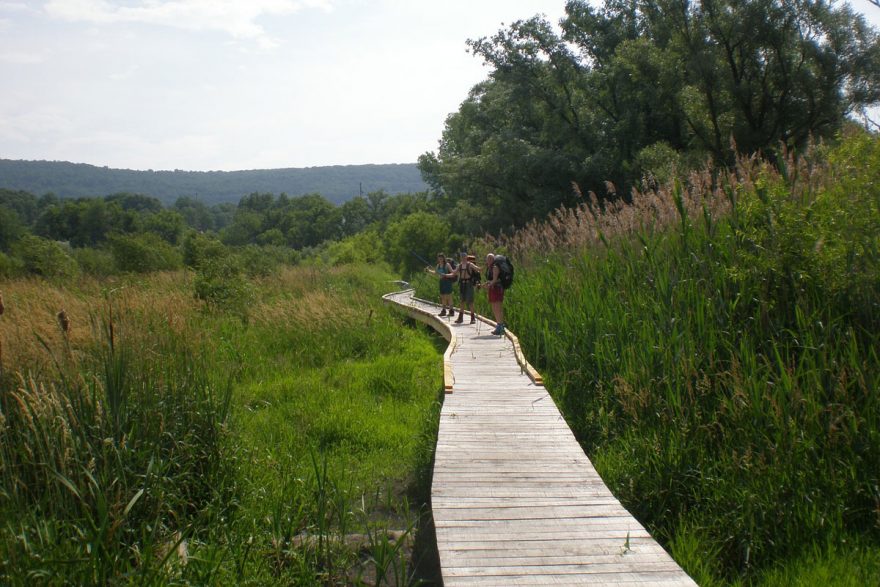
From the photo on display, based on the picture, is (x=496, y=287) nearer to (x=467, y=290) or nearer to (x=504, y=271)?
(x=504, y=271)

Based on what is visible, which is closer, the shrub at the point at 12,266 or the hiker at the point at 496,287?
the hiker at the point at 496,287

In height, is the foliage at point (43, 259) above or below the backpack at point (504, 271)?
below

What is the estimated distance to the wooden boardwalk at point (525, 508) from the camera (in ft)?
11.8

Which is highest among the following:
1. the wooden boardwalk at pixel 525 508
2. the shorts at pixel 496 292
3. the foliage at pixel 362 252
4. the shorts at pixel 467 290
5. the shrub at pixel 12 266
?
the shorts at pixel 496 292

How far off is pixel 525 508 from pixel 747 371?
2.10m

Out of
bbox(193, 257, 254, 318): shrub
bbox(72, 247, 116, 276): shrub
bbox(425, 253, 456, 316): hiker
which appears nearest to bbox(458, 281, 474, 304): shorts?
bbox(425, 253, 456, 316): hiker

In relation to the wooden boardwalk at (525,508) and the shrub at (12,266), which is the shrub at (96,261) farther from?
the wooden boardwalk at (525,508)

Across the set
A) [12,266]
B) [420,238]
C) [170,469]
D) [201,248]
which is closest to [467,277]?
[170,469]

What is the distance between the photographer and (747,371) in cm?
528

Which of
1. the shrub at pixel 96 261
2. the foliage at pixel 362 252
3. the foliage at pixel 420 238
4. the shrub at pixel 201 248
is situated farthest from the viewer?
the foliage at pixel 362 252

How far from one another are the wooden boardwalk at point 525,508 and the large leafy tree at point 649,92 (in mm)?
12859

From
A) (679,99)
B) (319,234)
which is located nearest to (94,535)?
(679,99)

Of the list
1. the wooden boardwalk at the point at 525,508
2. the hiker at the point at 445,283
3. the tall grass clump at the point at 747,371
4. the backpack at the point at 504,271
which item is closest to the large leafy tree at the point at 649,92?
the hiker at the point at 445,283

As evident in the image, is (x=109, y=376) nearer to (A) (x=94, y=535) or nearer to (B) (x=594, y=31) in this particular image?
(A) (x=94, y=535)
